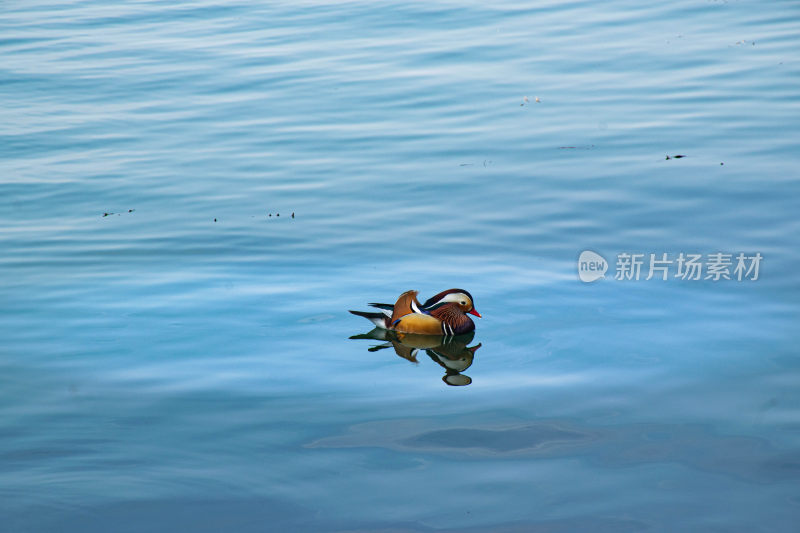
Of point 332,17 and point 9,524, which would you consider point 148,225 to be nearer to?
point 9,524

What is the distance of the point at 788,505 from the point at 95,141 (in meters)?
13.5

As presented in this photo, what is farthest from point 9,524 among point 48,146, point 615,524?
point 48,146

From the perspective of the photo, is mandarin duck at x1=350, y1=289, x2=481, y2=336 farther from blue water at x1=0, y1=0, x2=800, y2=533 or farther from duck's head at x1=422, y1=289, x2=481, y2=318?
blue water at x1=0, y1=0, x2=800, y2=533

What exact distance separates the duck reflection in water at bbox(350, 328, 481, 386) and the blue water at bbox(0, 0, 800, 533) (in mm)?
57

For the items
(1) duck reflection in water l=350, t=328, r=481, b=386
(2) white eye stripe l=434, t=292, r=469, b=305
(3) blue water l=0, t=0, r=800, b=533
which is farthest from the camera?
(2) white eye stripe l=434, t=292, r=469, b=305

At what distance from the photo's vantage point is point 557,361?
9156mm
